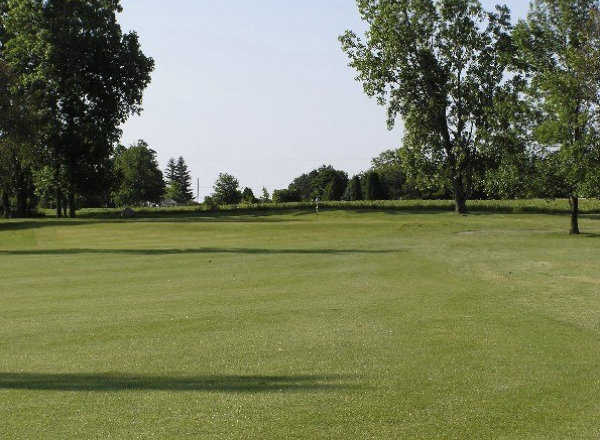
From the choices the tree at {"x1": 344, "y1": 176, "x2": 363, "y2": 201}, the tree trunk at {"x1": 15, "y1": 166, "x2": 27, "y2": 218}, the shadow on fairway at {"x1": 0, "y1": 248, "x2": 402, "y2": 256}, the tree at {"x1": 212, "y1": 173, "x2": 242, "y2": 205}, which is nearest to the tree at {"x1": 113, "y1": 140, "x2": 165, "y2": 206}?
the tree at {"x1": 212, "y1": 173, "x2": 242, "y2": 205}

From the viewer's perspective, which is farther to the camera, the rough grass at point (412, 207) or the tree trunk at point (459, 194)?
the rough grass at point (412, 207)

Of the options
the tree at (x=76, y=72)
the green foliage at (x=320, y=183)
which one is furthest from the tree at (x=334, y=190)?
the tree at (x=76, y=72)

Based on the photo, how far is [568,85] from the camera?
3778 centimetres

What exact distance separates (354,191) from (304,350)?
11152cm

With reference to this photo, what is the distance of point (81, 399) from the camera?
777 centimetres

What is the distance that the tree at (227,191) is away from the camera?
12756 cm

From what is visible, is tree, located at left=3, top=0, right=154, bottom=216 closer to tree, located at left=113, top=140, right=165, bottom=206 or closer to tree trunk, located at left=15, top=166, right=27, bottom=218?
tree trunk, located at left=15, top=166, right=27, bottom=218

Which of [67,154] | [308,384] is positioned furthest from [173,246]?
[67,154]

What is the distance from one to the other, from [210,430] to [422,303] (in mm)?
8814

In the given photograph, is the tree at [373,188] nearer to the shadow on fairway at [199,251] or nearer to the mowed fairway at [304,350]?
the shadow on fairway at [199,251]

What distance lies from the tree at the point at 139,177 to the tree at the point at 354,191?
5411 cm

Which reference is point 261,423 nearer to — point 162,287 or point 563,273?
point 162,287

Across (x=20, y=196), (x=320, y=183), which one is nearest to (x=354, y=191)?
(x=320, y=183)

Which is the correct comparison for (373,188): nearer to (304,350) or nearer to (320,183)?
(320,183)
